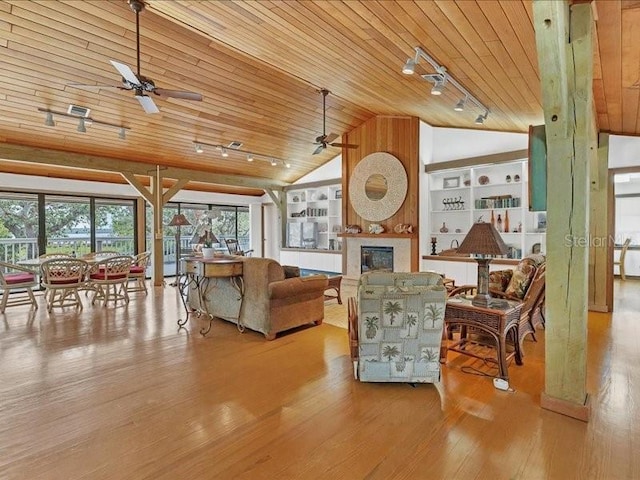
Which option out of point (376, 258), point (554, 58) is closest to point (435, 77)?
point (554, 58)

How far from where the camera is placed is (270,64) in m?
4.77

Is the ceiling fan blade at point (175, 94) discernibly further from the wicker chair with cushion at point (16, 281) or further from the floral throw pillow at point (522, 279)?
the floral throw pillow at point (522, 279)

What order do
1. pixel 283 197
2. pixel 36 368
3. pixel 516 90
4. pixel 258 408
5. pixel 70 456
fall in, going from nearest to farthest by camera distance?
pixel 70 456, pixel 258 408, pixel 36 368, pixel 516 90, pixel 283 197

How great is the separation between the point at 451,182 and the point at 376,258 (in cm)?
216

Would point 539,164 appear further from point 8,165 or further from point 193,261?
point 8,165

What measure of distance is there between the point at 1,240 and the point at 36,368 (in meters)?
5.49

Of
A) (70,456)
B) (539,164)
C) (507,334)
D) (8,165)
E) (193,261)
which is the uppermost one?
(8,165)

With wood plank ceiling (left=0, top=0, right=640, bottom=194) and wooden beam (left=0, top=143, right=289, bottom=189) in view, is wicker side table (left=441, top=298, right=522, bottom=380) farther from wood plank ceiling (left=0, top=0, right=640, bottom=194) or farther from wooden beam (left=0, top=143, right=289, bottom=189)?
wooden beam (left=0, top=143, right=289, bottom=189)

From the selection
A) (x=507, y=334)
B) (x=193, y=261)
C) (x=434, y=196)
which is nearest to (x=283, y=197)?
(x=434, y=196)

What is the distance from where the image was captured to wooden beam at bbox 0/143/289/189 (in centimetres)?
585

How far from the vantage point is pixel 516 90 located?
13.7 ft

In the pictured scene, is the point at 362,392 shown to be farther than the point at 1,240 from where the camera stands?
No

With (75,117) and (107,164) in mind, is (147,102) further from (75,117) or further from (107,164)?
(107,164)

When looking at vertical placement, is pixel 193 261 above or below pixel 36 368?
above
